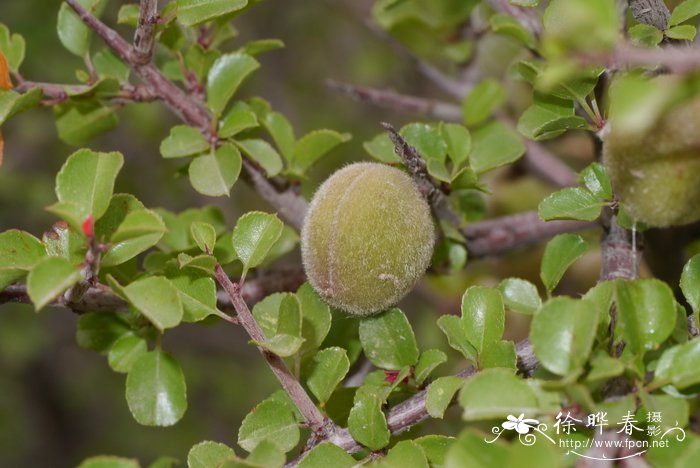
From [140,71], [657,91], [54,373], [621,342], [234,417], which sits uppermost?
[657,91]

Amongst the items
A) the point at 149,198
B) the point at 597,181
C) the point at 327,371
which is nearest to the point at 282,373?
the point at 327,371

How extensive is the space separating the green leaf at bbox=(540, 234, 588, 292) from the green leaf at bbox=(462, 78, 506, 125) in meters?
0.33

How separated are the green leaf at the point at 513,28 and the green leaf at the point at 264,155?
329 millimetres

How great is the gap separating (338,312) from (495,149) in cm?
29

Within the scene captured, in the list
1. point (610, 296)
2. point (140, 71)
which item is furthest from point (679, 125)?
point (140, 71)

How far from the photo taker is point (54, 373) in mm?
2930

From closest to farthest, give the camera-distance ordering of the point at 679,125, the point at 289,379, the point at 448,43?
1. the point at 679,125
2. the point at 289,379
3. the point at 448,43

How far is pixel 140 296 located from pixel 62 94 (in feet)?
1.30

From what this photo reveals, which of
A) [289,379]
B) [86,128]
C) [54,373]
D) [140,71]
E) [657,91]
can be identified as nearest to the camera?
[657,91]

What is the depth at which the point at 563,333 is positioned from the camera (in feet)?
1.93

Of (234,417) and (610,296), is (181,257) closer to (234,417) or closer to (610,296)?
(610,296)

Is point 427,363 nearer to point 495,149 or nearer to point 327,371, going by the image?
point 327,371

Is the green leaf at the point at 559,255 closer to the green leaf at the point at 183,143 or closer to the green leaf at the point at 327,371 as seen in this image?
the green leaf at the point at 327,371

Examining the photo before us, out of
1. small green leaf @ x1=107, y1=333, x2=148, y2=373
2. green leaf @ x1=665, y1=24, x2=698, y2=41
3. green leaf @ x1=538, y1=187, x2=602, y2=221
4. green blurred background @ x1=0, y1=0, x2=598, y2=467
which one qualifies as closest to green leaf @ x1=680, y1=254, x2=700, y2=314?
green leaf @ x1=538, y1=187, x2=602, y2=221
